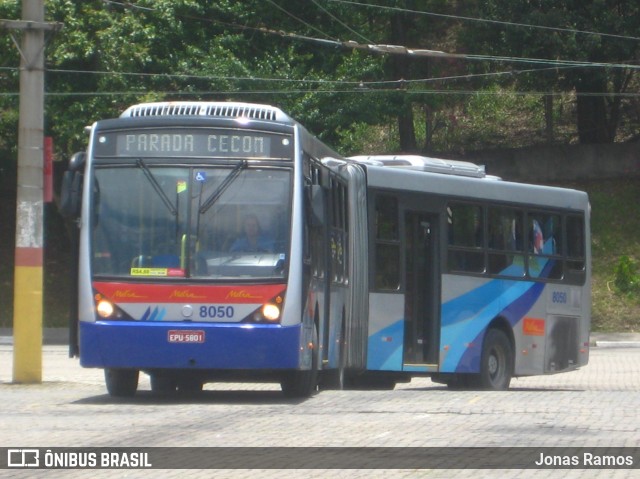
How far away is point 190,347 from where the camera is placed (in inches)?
516

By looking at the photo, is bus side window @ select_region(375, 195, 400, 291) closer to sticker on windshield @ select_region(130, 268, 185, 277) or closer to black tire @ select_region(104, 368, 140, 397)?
black tire @ select_region(104, 368, 140, 397)

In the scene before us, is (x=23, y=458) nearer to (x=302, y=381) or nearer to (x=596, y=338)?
(x=302, y=381)

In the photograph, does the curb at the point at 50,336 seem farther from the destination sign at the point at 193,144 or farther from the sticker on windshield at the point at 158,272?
the sticker on windshield at the point at 158,272

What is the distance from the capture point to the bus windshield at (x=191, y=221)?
1320 centimetres

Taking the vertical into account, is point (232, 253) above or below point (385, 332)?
above

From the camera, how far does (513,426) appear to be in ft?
35.6

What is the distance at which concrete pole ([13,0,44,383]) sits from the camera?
645 inches

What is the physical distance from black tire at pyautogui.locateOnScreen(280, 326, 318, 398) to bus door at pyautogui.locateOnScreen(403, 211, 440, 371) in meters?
3.28

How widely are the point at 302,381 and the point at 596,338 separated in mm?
17529

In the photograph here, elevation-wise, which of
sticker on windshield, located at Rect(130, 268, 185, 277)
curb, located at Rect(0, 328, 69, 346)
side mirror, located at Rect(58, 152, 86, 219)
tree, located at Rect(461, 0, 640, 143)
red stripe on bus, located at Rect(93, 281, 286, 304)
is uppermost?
tree, located at Rect(461, 0, 640, 143)

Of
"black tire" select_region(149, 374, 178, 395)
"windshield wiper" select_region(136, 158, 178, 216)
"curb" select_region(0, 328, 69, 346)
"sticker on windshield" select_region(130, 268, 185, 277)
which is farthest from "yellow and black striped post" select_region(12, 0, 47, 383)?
"curb" select_region(0, 328, 69, 346)

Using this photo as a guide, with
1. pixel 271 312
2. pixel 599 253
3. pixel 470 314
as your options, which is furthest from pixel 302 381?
pixel 599 253

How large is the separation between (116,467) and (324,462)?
1.42 m

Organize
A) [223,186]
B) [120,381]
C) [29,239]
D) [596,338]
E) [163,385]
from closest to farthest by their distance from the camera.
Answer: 1. [223,186]
2. [120,381]
3. [163,385]
4. [29,239]
5. [596,338]
